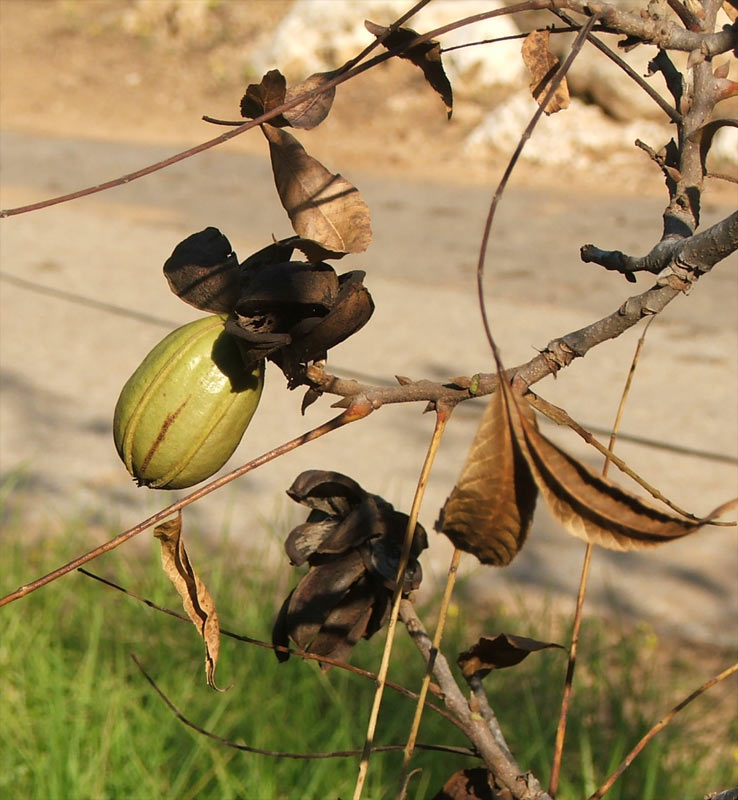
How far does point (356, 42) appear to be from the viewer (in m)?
8.59

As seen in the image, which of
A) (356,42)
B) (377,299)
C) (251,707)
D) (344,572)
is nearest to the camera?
(344,572)

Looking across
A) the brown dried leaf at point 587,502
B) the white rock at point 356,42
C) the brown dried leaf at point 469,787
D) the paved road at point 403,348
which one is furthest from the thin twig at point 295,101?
the white rock at point 356,42

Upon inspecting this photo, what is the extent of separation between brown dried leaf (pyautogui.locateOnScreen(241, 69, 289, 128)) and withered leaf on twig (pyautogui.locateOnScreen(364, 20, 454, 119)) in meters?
0.07

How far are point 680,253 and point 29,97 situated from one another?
368 inches

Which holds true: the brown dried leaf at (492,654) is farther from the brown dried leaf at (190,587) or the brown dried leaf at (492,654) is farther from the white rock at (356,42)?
the white rock at (356,42)

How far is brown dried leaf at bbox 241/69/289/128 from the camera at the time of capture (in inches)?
29.3

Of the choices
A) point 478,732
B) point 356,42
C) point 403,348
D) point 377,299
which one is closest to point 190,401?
point 478,732

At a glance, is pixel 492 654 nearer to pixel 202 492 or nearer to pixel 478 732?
pixel 478 732

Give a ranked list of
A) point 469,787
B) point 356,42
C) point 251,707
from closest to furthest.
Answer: point 469,787 → point 251,707 → point 356,42

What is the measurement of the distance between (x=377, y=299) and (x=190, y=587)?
4.51 meters

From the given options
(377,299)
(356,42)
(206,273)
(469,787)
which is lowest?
(469,787)

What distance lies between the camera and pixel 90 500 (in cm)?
330

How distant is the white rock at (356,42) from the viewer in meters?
8.24

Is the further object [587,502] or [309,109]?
[309,109]
